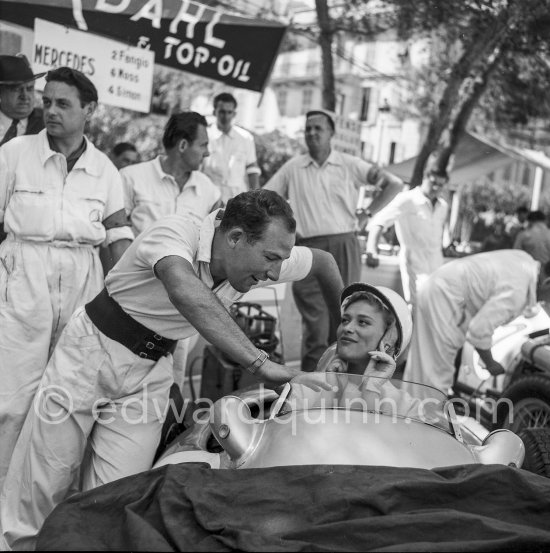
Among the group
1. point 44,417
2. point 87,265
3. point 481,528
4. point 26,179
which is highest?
point 26,179

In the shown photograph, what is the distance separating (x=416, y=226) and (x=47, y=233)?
456 centimetres

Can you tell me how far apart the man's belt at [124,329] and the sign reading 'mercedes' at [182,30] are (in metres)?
3.31

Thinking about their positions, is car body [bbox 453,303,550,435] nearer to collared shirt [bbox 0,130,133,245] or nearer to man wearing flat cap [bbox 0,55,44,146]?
collared shirt [bbox 0,130,133,245]

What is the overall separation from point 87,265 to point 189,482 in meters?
1.98

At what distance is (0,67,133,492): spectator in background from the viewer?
3.75 meters

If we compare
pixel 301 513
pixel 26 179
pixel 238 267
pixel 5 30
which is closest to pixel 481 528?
pixel 301 513

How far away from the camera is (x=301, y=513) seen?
2139 mm

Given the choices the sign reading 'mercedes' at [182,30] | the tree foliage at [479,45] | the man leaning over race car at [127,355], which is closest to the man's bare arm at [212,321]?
the man leaning over race car at [127,355]

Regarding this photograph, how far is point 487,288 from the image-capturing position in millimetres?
5895

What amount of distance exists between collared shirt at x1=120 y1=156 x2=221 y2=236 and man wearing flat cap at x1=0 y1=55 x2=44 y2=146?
66 cm

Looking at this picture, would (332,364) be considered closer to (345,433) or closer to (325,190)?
(345,433)

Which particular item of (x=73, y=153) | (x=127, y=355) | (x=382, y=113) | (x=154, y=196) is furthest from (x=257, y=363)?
(x=382, y=113)

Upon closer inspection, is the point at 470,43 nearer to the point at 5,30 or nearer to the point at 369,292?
the point at 5,30

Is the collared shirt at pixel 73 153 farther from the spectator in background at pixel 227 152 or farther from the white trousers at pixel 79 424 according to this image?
the spectator in background at pixel 227 152
